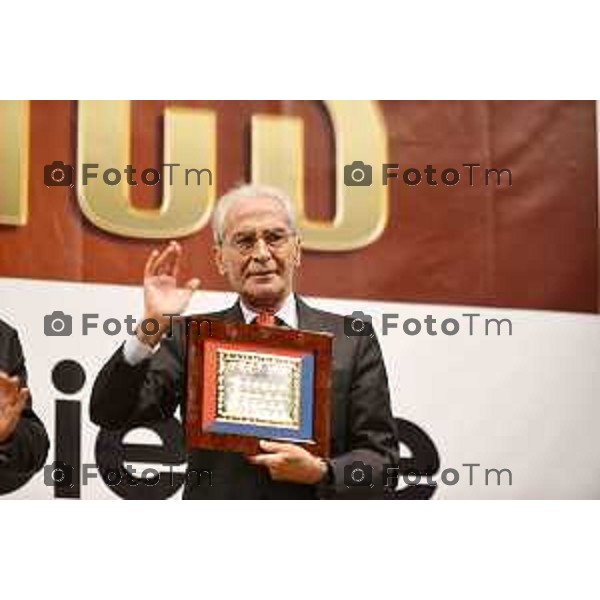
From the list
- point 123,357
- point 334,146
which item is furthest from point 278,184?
point 123,357

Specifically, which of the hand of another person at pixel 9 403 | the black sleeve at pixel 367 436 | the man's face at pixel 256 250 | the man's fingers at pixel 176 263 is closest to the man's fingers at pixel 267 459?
the black sleeve at pixel 367 436

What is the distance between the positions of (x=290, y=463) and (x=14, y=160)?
1102 millimetres

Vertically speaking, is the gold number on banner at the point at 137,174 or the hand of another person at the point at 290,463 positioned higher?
the gold number on banner at the point at 137,174

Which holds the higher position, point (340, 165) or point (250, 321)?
point (340, 165)

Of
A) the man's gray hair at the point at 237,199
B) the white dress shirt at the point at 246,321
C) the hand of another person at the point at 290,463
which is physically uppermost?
the man's gray hair at the point at 237,199

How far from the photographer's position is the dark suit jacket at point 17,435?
284 cm

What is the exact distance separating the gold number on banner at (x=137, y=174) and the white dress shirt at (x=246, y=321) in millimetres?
276

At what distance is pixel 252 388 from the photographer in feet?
9.33

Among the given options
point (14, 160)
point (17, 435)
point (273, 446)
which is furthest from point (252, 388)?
point (14, 160)

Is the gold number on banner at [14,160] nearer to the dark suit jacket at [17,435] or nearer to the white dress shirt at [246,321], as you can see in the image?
the dark suit jacket at [17,435]

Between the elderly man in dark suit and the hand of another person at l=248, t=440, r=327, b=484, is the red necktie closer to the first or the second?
the elderly man in dark suit

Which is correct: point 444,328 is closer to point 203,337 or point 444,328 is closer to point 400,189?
point 400,189

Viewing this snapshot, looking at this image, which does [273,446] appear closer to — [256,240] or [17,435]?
[256,240]
